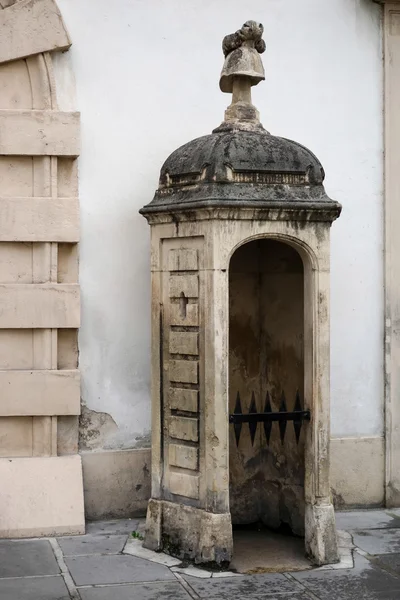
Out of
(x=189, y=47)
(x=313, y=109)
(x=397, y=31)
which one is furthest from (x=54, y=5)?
(x=397, y=31)

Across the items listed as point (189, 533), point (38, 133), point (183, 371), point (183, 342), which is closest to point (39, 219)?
point (38, 133)

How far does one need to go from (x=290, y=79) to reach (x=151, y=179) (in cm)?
142

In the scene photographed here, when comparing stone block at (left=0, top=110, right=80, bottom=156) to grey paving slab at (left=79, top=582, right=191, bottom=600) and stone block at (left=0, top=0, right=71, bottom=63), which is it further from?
grey paving slab at (left=79, top=582, right=191, bottom=600)

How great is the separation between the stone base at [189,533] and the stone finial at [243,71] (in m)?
2.63

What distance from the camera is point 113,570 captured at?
6.53 m

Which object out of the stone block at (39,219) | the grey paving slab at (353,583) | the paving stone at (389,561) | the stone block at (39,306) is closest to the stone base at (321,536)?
the grey paving slab at (353,583)

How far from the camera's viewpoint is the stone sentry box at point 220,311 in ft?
21.8

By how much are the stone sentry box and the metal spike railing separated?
0.16ft

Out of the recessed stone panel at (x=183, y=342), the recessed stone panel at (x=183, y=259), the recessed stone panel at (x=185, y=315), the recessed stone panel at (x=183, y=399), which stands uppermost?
the recessed stone panel at (x=183, y=259)

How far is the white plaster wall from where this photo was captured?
7730 millimetres

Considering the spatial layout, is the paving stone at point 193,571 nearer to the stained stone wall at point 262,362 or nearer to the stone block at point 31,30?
the stained stone wall at point 262,362

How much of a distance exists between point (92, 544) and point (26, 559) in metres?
0.56

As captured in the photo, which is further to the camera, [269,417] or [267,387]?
[267,387]

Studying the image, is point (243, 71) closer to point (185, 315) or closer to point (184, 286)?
point (184, 286)
